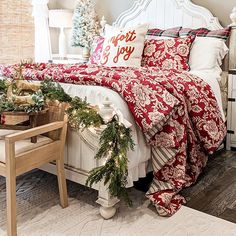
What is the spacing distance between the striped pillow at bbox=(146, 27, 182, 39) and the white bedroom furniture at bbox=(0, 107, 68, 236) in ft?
6.78

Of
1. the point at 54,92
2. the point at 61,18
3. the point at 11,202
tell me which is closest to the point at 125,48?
the point at 54,92

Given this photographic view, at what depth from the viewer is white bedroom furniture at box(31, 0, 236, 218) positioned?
6.91 feet

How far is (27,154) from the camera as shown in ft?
6.29

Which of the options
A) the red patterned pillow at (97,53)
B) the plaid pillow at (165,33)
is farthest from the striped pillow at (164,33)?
the red patterned pillow at (97,53)

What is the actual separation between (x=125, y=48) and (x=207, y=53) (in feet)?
2.67

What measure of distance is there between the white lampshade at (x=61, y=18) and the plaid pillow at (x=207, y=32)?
1861 millimetres

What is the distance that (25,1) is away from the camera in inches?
205

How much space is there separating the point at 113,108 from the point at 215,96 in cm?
126

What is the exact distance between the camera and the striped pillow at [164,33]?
380 centimetres

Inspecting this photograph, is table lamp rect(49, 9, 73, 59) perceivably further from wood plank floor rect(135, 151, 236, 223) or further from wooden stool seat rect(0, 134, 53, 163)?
wooden stool seat rect(0, 134, 53, 163)

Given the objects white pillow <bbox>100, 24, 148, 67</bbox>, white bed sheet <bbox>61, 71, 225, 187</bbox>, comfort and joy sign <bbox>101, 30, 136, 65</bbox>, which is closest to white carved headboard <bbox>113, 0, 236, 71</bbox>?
white pillow <bbox>100, 24, 148, 67</bbox>

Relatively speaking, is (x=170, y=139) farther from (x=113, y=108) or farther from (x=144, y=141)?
(x=113, y=108)

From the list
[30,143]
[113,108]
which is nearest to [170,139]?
[113,108]

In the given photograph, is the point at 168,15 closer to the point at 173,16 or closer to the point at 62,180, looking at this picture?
the point at 173,16
